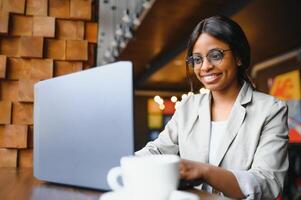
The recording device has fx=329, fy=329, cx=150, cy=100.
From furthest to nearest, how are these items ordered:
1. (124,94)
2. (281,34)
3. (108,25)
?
(108,25) < (281,34) < (124,94)

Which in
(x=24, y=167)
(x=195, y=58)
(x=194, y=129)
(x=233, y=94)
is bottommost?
(x=24, y=167)

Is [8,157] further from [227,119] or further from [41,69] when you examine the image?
[227,119]

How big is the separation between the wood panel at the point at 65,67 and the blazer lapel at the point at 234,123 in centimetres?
77

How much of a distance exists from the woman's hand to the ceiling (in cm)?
355

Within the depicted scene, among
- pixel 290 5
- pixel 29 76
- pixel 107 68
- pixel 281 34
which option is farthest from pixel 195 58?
pixel 281 34

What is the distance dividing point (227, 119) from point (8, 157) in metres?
0.93

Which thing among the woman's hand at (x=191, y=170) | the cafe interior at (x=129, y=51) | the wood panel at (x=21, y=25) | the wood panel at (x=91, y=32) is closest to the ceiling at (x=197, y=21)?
the cafe interior at (x=129, y=51)

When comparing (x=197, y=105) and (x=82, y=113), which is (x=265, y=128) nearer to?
(x=197, y=105)

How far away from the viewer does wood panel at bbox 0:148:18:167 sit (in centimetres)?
141

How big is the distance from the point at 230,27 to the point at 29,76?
899mm

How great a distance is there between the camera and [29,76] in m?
1.48

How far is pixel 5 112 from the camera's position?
1.42 m

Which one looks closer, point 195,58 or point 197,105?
→ point 195,58

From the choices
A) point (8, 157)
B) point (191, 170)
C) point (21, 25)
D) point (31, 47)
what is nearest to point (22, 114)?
point (8, 157)
